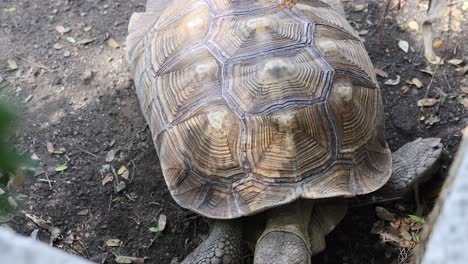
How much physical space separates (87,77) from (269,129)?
1605mm

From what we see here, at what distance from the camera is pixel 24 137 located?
131 inches

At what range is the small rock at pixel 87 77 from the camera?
3.60 m

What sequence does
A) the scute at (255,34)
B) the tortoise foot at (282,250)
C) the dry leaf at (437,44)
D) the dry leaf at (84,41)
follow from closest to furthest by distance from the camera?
1. the tortoise foot at (282,250)
2. the scute at (255,34)
3. the dry leaf at (437,44)
4. the dry leaf at (84,41)

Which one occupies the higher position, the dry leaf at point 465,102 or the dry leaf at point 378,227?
the dry leaf at point 465,102

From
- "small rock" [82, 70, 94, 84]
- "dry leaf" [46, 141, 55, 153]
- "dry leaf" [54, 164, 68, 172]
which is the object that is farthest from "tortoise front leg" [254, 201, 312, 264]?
"small rock" [82, 70, 94, 84]

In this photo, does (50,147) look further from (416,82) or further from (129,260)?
(416,82)

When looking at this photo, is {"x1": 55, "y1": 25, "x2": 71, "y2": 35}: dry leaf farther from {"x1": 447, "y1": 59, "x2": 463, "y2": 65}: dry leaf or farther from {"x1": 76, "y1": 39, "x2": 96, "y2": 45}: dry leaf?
{"x1": 447, "y1": 59, "x2": 463, "y2": 65}: dry leaf

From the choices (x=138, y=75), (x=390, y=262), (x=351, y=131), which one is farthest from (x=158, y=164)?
(x=390, y=262)

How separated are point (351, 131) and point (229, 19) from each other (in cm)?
79

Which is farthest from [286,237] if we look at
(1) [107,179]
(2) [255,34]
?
(1) [107,179]

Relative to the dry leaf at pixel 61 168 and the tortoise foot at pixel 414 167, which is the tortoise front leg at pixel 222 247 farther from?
the dry leaf at pixel 61 168

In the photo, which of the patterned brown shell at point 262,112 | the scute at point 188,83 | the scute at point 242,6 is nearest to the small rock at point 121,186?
the patterned brown shell at point 262,112

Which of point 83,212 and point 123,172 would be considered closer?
point 83,212

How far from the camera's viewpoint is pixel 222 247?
2.63m
